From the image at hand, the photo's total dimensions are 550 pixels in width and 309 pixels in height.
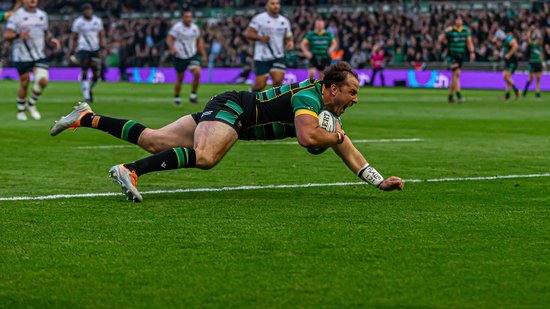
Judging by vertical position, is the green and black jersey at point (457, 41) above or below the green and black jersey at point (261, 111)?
below

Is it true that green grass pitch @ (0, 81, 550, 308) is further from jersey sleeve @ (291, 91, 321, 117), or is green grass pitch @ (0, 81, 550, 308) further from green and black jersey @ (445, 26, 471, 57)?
green and black jersey @ (445, 26, 471, 57)

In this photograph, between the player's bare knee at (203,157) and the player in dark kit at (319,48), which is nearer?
the player's bare knee at (203,157)

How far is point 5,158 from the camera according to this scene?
12.1 m

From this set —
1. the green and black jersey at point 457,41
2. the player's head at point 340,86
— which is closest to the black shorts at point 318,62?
the green and black jersey at point 457,41

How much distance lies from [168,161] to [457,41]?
21.9 metres

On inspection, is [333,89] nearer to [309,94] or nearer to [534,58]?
[309,94]

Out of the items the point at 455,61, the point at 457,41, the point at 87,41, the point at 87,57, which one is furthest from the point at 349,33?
the point at 87,57

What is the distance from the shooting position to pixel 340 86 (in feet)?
27.8

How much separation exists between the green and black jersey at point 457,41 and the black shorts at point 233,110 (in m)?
20.9

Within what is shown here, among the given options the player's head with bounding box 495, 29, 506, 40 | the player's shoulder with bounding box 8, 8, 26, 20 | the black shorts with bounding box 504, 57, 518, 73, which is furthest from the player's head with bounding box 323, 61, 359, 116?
the player's head with bounding box 495, 29, 506, 40

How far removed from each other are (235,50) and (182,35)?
84.2 feet

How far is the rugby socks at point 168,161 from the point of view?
27.6ft

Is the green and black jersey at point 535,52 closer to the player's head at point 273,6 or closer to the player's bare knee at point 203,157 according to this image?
the player's head at point 273,6

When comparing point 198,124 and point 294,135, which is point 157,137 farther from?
point 294,135
